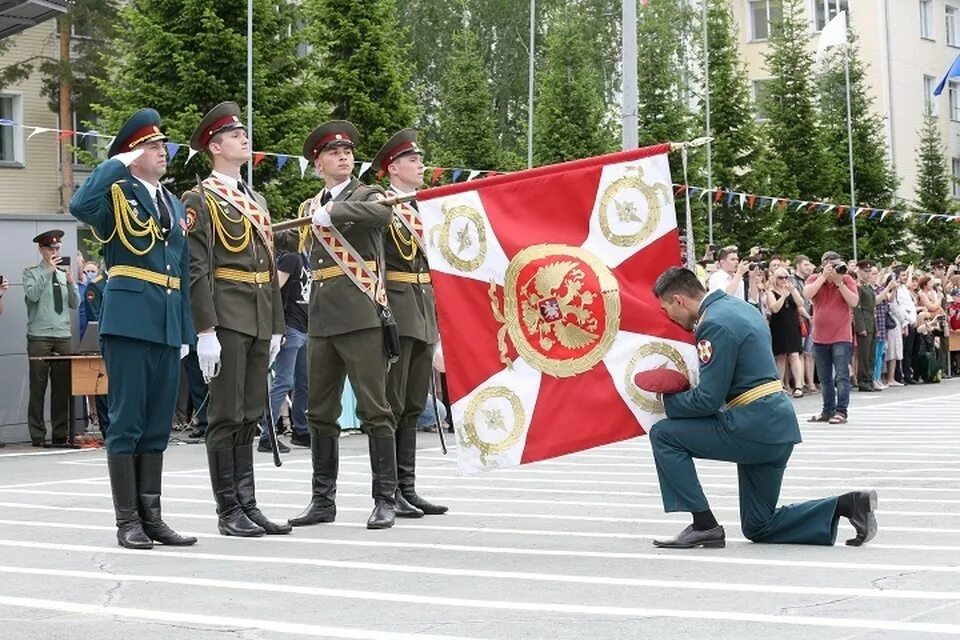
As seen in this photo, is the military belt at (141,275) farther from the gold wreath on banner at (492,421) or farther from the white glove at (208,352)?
the gold wreath on banner at (492,421)

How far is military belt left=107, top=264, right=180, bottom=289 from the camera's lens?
8961mm

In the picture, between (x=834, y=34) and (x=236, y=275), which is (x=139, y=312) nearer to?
(x=236, y=275)

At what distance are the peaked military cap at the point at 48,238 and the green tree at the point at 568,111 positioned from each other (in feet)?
61.6

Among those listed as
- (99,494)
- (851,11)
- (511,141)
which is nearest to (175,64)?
(99,494)

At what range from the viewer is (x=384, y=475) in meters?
9.84

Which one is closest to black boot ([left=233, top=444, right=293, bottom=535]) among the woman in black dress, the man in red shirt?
the man in red shirt

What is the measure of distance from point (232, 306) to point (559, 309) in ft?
5.93

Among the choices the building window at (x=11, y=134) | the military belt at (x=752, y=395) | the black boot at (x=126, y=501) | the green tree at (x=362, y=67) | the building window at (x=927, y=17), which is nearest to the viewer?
the military belt at (x=752, y=395)

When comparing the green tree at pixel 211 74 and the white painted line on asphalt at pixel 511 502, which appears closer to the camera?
the white painted line on asphalt at pixel 511 502

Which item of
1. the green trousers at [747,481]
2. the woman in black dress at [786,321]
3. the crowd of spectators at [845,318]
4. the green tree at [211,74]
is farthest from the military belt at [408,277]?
the green tree at [211,74]

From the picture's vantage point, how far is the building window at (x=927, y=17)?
185ft

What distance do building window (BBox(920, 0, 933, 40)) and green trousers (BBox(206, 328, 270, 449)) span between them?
5022 centimetres

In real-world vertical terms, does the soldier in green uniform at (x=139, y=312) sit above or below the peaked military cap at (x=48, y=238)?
below

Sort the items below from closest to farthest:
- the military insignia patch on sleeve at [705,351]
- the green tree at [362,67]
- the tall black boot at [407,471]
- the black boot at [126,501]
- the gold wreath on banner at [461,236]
→ the military insignia patch on sleeve at [705,351], the black boot at [126,501], the gold wreath on banner at [461,236], the tall black boot at [407,471], the green tree at [362,67]
